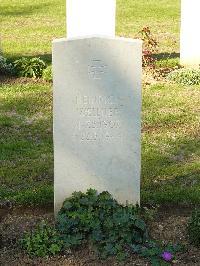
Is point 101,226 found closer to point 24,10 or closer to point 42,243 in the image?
point 42,243

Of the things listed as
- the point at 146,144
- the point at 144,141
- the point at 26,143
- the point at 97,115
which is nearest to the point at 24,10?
the point at 26,143

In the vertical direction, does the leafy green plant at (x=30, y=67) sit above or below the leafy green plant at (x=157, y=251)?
above

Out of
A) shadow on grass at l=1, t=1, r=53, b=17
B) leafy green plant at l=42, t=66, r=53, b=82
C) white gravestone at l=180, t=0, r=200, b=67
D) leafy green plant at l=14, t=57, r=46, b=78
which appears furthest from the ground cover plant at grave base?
shadow on grass at l=1, t=1, r=53, b=17

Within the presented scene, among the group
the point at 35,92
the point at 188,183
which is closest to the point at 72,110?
the point at 188,183

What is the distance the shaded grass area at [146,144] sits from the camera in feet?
21.6

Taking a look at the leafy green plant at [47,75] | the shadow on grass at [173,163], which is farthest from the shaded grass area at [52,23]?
the shadow on grass at [173,163]

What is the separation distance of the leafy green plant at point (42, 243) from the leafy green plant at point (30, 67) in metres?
6.27

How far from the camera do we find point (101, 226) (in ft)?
17.8

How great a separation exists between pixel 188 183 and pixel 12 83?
508 centimetres

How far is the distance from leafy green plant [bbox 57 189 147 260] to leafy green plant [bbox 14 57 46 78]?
6.10 metres

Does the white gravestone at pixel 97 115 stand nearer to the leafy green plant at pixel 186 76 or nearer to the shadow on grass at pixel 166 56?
the leafy green plant at pixel 186 76

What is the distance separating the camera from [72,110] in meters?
5.59

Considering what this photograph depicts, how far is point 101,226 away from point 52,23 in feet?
44.8

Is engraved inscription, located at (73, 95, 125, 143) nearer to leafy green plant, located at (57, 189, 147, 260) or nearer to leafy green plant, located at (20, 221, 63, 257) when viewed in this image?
leafy green plant, located at (57, 189, 147, 260)
